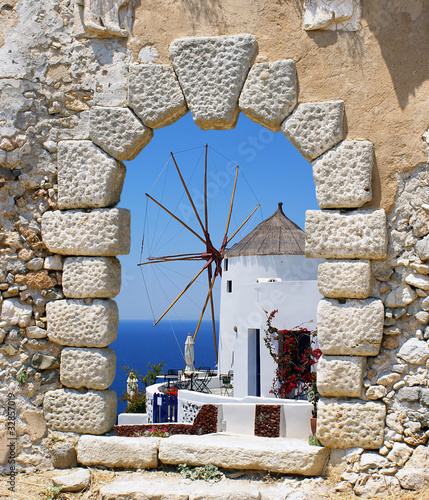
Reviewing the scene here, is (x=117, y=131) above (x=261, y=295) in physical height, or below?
above

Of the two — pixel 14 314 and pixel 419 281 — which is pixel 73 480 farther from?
pixel 419 281

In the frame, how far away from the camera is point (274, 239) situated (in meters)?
16.9

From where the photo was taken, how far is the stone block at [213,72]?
457 centimetres

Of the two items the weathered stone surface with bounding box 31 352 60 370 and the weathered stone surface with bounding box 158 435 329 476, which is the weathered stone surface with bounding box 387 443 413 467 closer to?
the weathered stone surface with bounding box 158 435 329 476

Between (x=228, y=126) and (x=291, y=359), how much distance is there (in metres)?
6.44

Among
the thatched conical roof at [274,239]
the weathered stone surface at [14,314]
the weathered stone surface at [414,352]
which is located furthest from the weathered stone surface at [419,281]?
the thatched conical roof at [274,239]

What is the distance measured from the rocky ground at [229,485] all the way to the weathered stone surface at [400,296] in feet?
4.57

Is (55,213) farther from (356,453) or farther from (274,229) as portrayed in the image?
(274,229)

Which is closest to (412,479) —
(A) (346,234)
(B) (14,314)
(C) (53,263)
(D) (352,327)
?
(D) (352,327)

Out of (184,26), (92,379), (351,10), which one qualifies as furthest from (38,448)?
(351,10)

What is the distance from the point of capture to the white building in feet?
40.6

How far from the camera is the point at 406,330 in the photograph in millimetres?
4285

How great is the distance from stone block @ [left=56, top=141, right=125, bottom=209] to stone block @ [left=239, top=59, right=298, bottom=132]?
1299mm

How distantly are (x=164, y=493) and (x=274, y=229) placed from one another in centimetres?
1367
